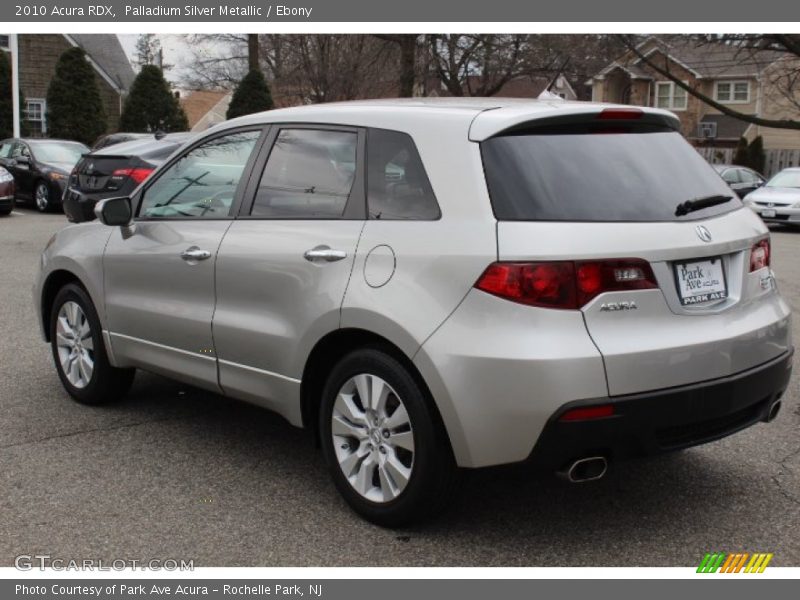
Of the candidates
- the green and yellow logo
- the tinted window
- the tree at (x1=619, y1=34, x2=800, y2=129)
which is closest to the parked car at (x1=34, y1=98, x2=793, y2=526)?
the green and yellow logo

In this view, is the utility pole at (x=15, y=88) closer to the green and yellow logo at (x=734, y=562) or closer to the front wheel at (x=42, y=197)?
the front wheel at (x=42, y=197)

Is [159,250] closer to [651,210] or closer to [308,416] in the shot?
[308,416]

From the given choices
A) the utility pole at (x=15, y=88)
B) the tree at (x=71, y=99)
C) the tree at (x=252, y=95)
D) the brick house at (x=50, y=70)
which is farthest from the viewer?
the brick house at (x=50, y=70)

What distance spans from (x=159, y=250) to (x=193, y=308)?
45cm

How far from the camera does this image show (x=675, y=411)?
12.2 feet

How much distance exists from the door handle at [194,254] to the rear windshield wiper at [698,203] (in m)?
2.27

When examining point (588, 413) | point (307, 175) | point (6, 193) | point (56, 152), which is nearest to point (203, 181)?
point (307, 175)

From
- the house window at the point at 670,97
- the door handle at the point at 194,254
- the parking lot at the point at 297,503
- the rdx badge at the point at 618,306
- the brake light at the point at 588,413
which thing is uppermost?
the house window at the point at 670,97

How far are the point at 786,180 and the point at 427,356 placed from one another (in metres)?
20.5

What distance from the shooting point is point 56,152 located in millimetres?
21500

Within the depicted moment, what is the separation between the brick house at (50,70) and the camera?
42.2 meters

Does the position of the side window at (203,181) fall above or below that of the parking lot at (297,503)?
above

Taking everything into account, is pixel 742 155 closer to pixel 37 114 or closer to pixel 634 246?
pixel 37 114

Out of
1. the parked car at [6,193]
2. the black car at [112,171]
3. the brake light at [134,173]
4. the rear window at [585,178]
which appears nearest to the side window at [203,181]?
the rear window at [585,178]
